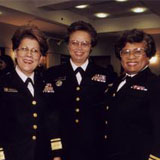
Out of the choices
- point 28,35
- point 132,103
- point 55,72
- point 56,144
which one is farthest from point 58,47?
point 132,103

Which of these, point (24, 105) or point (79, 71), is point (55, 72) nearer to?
point (79, 71)

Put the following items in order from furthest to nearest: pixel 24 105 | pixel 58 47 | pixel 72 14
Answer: pixel 58 47, pixel 72 14, pixel 24 105

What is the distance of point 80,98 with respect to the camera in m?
2.51

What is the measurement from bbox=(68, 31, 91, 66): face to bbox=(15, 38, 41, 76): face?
1.55ft

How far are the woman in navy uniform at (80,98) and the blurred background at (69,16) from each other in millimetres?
3921

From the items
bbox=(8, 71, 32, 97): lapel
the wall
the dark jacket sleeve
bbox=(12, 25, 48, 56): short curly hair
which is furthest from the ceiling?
the dark jacket sleeve

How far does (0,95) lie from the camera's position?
1.99 meters

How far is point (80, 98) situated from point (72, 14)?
6.56 m

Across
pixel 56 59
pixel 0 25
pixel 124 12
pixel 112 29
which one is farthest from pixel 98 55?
pixel 0 25

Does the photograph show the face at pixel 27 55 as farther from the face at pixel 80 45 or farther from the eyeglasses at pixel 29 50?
the face at pixel 80 45

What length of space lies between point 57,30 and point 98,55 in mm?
3303

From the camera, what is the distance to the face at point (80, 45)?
254 centimetres

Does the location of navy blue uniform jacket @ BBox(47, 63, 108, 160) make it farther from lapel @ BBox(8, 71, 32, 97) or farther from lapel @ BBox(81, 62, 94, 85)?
lapel @ BBox(8, 71, 32, 97)

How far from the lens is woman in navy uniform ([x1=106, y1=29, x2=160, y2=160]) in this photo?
2.03 metres
